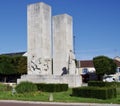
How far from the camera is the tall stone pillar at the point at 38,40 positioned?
1626 inches

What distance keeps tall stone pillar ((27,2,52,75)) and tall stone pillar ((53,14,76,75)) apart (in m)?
4.03

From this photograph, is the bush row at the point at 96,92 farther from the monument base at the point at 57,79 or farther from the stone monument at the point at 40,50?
the stone monument at the point at 40,50

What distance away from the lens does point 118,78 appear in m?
86.2

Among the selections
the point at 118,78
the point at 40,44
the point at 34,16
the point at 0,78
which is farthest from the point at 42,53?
the point at 118,78

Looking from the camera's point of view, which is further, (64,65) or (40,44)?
(64,65)

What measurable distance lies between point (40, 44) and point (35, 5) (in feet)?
19.1

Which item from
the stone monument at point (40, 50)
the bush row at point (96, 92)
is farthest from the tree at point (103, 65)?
the bush row at point (96, 92)

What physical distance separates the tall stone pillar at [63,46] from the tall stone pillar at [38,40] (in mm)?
4028

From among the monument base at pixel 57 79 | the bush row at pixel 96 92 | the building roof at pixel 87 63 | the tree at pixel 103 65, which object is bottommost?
the bush row at pixel 96 92

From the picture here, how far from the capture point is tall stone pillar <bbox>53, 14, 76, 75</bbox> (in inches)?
1817

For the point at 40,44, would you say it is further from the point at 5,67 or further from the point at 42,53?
the point at 5,67

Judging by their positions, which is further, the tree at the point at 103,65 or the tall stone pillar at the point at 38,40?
the tree at the point at 103,65

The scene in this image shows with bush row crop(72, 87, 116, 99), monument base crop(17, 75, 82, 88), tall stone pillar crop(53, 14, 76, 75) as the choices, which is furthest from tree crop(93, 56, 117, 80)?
bush row crop(72, 87, 116, 99)

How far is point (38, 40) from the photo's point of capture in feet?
136
